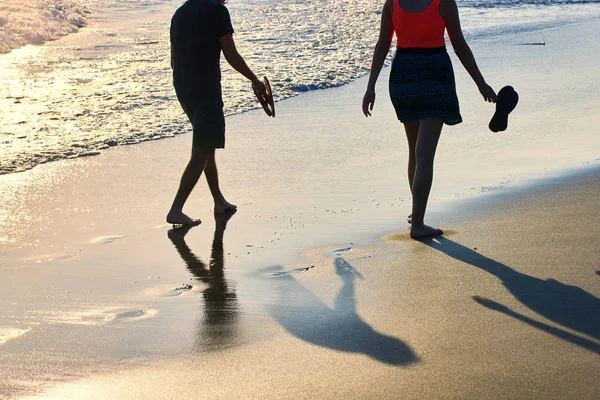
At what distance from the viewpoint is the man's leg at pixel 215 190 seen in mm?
6156

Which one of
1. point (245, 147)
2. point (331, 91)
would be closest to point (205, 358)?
point (245, 147)

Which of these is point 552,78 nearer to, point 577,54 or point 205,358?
point 577,54

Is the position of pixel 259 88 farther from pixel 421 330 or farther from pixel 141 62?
pixel 141 62

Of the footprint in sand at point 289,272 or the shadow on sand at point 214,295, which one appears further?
the footprint in sand at point 289,272

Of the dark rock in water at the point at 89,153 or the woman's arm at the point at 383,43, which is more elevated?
the woman's arm at the point at 383,43

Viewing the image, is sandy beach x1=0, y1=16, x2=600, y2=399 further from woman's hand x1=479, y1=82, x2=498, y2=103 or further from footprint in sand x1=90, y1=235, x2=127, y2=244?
woman's hand x1=479, y1=82, x2=498, y2=103

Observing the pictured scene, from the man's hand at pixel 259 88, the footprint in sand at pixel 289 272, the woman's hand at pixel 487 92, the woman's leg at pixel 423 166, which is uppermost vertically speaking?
the woman's hand at pixel 487 92

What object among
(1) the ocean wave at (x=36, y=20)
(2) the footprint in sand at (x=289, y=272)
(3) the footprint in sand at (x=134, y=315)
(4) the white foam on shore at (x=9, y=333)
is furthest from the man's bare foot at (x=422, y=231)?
(1) the ocean wave at (x=36, y=20)

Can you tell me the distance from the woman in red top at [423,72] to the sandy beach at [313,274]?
41 centimetres

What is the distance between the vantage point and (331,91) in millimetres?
11430

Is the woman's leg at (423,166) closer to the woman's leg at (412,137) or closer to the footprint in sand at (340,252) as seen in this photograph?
the woman's leg at (412,137)

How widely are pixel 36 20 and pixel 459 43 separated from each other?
1680 centimetres

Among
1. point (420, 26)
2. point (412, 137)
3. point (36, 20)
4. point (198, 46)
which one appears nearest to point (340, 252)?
point (412, 137)

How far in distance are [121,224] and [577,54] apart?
8715mm
